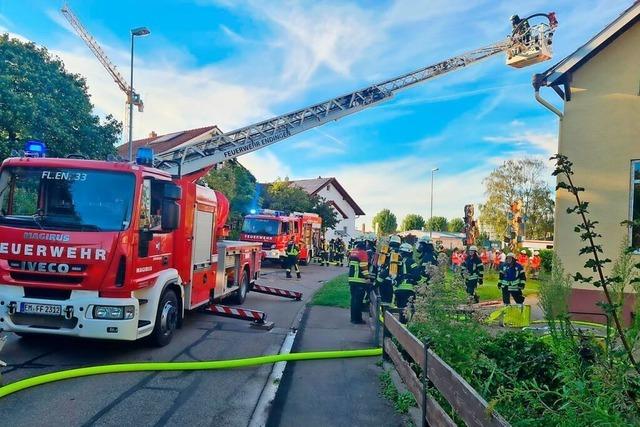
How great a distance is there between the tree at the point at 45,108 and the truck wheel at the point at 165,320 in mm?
13043

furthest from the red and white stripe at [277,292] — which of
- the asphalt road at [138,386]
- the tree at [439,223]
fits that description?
the tree at [439,223]

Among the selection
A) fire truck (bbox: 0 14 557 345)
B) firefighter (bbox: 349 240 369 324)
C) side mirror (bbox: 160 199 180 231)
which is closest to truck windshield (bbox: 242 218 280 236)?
firefighter (bbox: 349 240 369 324)

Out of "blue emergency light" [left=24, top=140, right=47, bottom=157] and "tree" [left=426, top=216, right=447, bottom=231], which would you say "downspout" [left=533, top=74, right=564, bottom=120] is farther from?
"tree" [left=426, top=216, right=447, bottom=231]

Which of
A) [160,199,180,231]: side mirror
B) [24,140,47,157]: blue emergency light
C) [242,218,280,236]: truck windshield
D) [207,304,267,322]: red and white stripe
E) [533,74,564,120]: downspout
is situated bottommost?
[207,304,267,322]: red and white stripe

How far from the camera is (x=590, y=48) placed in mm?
9117

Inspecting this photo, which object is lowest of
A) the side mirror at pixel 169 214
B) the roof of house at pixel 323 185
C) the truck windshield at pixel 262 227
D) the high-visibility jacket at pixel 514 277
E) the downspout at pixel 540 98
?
the high-visibility jacket at pixel 514 277

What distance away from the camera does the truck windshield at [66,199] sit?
612 cm

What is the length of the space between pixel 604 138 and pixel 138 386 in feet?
28.7

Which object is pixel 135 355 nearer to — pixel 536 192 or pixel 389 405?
pixel 389 405

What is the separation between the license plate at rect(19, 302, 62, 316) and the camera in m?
5.86

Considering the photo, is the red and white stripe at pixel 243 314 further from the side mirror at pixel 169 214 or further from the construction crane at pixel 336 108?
the construction crane at pixel 336 108

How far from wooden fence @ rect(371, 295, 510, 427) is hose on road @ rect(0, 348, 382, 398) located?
102 cm

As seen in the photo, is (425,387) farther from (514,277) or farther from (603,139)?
(514,277)

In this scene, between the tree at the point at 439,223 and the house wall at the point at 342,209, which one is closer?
the house wall at the point at 342,209
